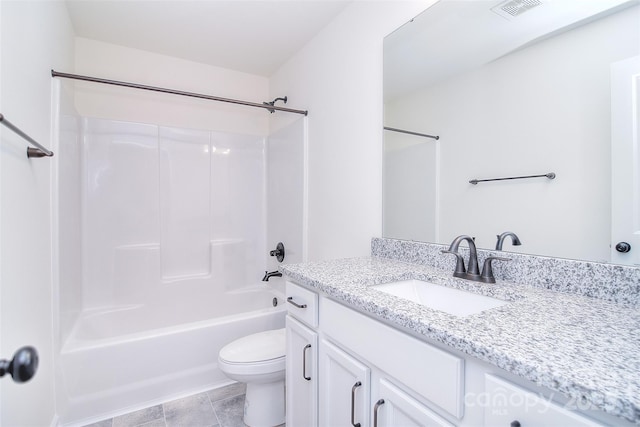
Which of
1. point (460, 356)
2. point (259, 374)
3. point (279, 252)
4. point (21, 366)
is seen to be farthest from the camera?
point (279, 252)

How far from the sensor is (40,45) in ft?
4.48

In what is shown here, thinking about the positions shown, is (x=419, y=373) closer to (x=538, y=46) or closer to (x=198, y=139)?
(x=538, y=46)

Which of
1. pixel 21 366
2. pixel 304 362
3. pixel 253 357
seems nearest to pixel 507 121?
pixel 304 362

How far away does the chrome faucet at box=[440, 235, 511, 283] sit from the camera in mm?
1028

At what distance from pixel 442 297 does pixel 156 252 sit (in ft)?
7.45

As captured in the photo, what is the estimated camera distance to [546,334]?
596mm

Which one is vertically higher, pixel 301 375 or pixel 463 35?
pixel 463 35

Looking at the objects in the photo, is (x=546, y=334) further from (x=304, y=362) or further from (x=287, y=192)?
(x=287, y=192)

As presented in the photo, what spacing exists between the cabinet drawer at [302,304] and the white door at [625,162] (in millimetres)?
927

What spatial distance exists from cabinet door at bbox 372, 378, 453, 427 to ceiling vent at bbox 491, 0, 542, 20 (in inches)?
51.8

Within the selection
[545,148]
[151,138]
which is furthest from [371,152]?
[151,138]

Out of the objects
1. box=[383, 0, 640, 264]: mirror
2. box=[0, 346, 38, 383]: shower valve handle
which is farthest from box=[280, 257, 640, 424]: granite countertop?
box=[0, 346, 38, 383]: shower valve handle

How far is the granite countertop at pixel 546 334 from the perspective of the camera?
43 centimetres

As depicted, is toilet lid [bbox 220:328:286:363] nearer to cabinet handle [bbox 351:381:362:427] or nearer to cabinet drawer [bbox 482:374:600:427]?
cabinet handle [bbox 351:381:362:427]
